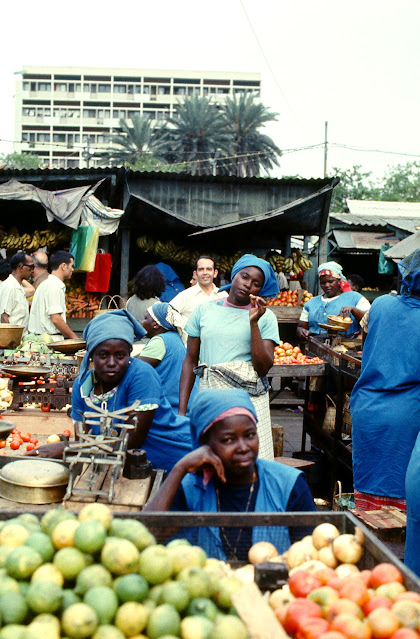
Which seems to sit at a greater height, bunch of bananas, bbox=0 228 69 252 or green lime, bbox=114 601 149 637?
bunch of bananas, bbox=0 228 69 252

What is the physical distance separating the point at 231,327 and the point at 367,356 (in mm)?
844

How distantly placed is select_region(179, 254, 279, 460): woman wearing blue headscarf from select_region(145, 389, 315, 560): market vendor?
134cm

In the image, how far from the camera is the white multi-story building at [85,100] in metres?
91.1

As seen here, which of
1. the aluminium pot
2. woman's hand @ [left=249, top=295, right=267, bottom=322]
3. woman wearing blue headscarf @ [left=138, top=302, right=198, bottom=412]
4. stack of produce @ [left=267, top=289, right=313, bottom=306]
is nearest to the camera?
the aluminium pot

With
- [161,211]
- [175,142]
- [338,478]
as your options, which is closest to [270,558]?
[338,478]

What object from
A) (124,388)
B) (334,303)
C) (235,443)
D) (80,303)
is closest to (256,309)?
(124,388)

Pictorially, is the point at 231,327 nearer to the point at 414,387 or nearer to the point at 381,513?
the point at 414,387

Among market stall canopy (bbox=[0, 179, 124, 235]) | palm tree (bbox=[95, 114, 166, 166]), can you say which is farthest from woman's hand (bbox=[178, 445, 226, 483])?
palm tree (bbox=[95, 114, 166, 166])

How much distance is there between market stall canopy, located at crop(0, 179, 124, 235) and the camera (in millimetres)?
9406

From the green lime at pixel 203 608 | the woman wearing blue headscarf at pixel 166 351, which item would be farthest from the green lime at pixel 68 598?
the woman wearing blue headscarf at pixel 166 351

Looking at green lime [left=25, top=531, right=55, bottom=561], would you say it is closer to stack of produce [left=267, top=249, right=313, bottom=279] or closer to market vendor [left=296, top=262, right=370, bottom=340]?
market vendor [left=296, top=262, right=370, bottom=340]

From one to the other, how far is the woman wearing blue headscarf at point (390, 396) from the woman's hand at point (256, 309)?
2.09 feet

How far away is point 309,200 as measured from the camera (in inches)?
418

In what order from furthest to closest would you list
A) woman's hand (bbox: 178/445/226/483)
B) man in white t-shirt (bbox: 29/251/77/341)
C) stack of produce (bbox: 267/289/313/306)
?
stack of produce (bbox: 267/289/313/306)
man in white t-shirt (bbox: 29/251/77/341)
woman's hand (bbox: 178/445/226/483)
